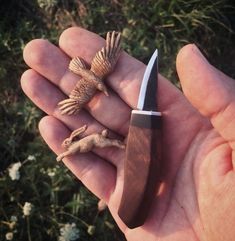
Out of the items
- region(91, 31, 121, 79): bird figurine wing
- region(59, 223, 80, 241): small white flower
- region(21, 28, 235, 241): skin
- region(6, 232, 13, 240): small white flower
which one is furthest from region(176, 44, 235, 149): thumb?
region(6, 232, 13, 240): small white flower

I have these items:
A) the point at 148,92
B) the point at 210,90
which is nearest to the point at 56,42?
the point at 148,92

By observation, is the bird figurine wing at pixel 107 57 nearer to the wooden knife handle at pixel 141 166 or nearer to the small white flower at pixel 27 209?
the wooden knife handle at pixel 141 166

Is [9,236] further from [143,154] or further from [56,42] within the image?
[56,42]

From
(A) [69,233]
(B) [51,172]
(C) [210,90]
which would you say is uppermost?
(C) [210,90]

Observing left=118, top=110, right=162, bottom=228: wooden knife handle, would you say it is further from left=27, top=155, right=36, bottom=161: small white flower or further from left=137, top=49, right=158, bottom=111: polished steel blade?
left=27, top=155, right=36, bottom=161: small white flower

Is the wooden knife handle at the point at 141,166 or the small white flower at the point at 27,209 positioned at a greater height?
the wooden knife handle at the point at 141,166

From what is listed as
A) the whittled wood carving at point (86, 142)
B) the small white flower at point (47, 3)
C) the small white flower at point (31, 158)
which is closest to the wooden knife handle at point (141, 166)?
the whittled wood carving at point (86, 142)
